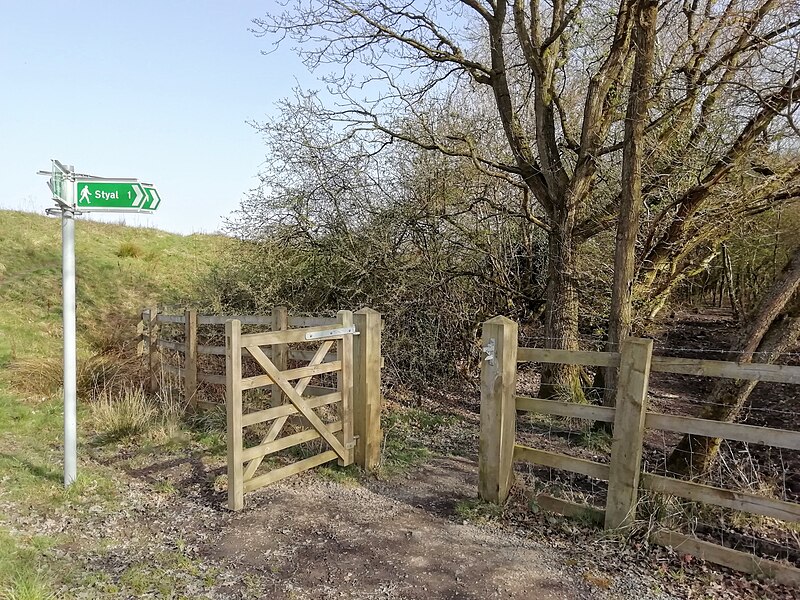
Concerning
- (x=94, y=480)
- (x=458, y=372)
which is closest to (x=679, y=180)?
(x=458, y=372)

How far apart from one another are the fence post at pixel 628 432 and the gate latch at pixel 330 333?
8.31 ft

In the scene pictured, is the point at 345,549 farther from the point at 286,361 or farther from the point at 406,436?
the point at 406,436

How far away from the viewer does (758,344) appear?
4645mm

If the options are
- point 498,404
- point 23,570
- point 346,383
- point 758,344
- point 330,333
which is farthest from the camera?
point 346,383

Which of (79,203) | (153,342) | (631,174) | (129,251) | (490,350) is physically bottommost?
(153,342)

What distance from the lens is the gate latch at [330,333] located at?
4945mm

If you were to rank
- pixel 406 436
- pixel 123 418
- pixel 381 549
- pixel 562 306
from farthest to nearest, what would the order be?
1. pixel 562 306
2. pixel 406 436
3. pixel 123 418
4. pixel 381 549

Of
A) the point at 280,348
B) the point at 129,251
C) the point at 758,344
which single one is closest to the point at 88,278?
the point at 129,251

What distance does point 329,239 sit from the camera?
9031mm

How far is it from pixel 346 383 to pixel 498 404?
164 centimetres

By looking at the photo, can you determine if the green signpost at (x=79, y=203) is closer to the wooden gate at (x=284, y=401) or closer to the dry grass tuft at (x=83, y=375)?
the wooden gate at (x=284, y=401)

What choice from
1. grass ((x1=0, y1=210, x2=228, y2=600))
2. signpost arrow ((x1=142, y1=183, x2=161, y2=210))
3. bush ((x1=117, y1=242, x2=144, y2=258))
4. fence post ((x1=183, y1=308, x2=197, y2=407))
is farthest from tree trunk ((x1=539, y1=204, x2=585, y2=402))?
bush ((x1=117, y1=242, x2=144, y2=258))

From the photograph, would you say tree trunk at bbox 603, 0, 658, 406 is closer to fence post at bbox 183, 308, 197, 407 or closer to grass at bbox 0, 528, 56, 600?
fence post at bbox 183, 308, 197, 407

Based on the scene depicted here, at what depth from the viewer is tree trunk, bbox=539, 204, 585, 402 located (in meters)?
7.72
